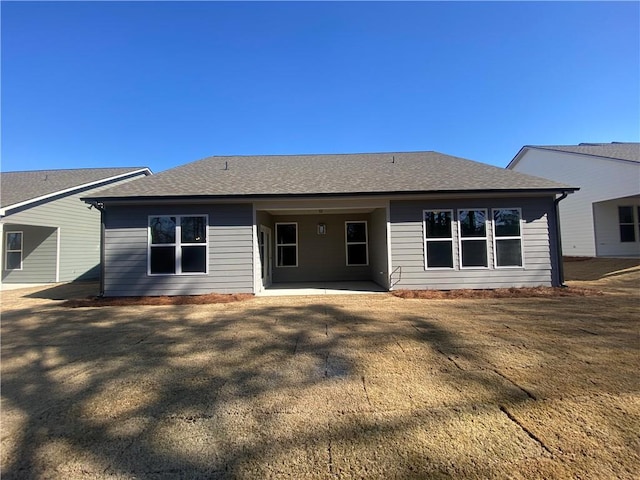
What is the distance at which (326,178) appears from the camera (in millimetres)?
10703

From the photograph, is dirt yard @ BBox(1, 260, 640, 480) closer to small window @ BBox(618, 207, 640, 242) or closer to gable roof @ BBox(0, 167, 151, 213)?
gable roof @ BBox(0, 167, 151, 213)

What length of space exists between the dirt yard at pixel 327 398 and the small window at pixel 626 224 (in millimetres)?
13707

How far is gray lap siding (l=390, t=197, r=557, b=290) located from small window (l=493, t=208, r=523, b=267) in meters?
0.12

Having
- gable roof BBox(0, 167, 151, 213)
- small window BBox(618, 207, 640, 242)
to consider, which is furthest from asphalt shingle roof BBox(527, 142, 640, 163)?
gable roof BBox(0, 167, 151, 213)

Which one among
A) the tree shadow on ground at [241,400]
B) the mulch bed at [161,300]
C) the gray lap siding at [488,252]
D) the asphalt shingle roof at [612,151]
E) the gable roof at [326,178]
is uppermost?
the asphalt shingle roof at [612,151]

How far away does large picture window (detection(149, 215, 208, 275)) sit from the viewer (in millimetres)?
9398

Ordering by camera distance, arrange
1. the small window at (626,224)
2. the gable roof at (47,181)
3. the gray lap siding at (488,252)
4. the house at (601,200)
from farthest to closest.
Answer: the small window at (626,224), the house at (601,200), the gable roof at (47,181), the gray lap siding at (488,252)

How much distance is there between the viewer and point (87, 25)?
8469 mm

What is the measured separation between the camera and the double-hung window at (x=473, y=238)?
374 inches

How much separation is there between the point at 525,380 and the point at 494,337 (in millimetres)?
1533

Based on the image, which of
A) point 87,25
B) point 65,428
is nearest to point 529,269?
point 65,428

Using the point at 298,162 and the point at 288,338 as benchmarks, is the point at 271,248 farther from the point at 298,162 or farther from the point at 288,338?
the point at 288,338

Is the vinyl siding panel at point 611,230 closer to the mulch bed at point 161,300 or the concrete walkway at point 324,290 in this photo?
the concrete walkway at point 324,290

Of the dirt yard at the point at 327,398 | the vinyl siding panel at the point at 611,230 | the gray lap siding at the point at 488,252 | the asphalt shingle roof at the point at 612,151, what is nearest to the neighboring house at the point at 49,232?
the dirt yard at the point at 327,398
